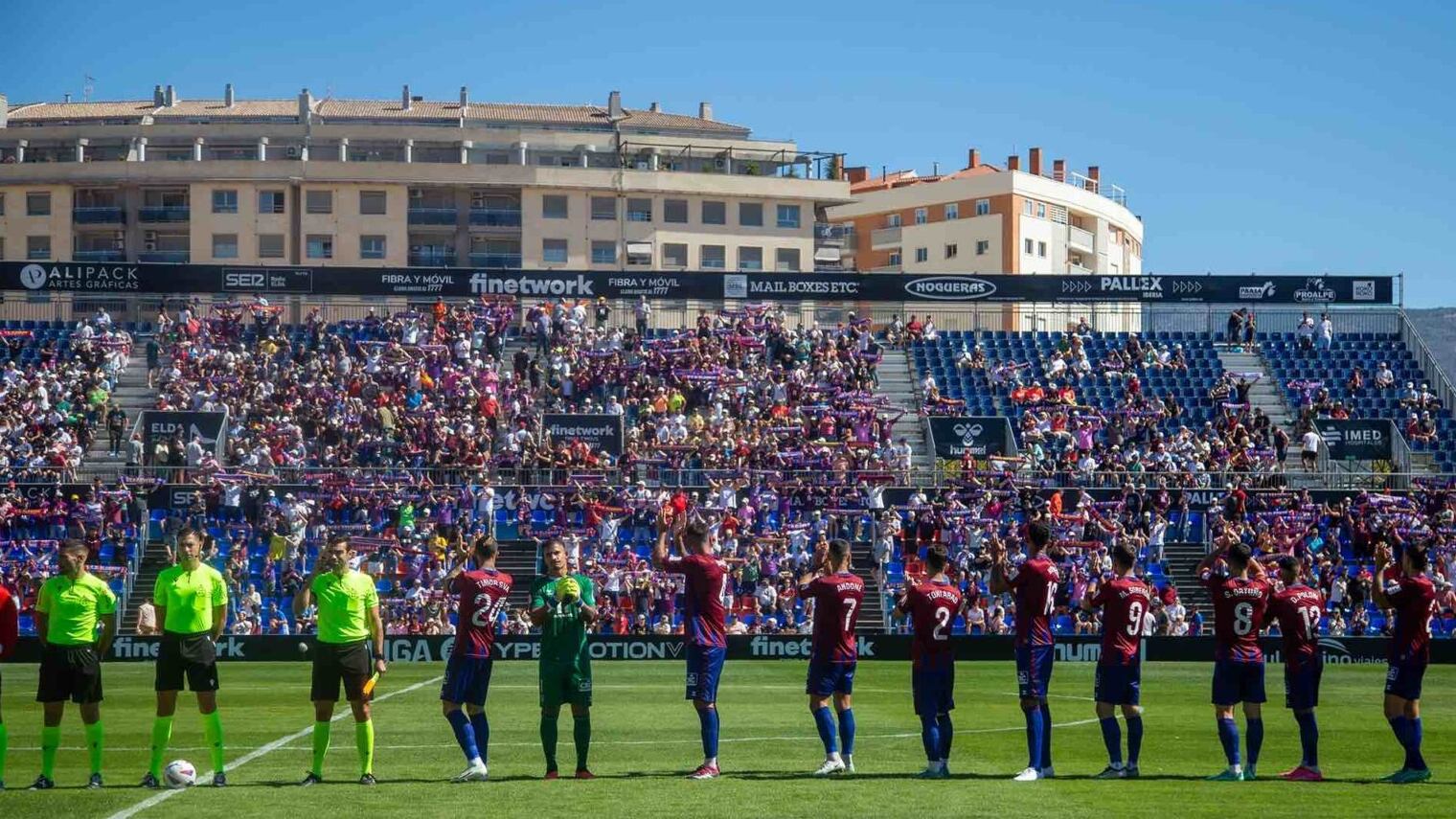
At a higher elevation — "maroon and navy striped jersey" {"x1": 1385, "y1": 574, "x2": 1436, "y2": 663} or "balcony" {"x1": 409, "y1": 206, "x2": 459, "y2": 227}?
"balcony" {"x1": 409, "y1": 206, "x2": 459, "y2": 227}

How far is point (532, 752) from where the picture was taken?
20.0 meters

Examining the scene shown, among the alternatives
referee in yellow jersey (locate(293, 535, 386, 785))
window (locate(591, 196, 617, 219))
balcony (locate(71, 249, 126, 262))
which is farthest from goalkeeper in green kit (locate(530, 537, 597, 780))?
balcony (locate(71, 249, 126, 262))

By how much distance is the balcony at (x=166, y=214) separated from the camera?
9400cm

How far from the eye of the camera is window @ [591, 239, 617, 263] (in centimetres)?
9350

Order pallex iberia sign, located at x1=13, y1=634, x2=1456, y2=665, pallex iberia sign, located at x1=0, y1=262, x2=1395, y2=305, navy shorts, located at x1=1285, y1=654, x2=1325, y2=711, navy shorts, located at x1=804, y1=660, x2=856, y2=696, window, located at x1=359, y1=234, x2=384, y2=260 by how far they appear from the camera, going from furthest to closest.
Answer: window, located at x1=359, y1=234, x2=384, y2=260, pallex iberia sign, located at x1=0, y1=262, x2=1395, y2=305, pallex iberia sign, located at x1=13, y1=634, x2=1456, y2=665, navy shorts, located at x1=1285, y1=654, x2=1325, y2=711, navy shorts, located at x1=804, y1=660, x2=856, y2=696

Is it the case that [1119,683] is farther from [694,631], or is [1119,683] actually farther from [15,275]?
[15,275]

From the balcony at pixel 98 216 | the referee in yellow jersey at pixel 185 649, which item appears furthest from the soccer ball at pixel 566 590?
the balcony at pixel 98 216

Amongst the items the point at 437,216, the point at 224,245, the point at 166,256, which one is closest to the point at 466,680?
the point at 437,216

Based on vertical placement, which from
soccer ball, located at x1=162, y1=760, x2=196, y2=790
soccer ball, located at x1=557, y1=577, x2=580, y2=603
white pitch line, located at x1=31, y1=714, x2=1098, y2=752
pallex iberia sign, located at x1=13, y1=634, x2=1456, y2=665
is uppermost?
soccer ball, located at x1=557, y1=577, x2=580, y2=603

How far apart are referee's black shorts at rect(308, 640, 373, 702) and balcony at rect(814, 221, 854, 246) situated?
267 feet

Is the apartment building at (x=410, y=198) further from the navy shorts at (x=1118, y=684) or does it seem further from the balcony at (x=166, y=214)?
the navy shorts at (x=1118, y=684)

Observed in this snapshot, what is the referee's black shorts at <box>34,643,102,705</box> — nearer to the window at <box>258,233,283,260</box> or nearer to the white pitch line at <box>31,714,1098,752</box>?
the white pitch line at <box>31,714,1098,752</box>

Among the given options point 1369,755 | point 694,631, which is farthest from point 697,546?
point 1369,755

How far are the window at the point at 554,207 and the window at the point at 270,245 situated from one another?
47.4ft
